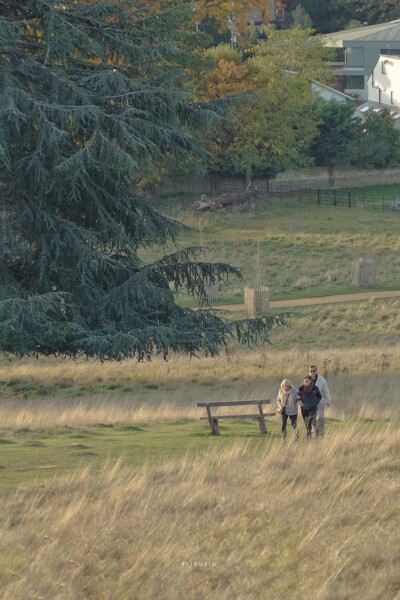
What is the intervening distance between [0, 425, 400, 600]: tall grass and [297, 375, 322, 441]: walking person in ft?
8.34

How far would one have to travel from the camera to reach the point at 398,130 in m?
72.9

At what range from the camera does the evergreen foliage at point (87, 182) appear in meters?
14.0

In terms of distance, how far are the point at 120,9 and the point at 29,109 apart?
3.30 meters

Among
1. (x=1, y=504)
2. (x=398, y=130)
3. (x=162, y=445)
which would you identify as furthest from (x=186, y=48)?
(x=1, y=504)

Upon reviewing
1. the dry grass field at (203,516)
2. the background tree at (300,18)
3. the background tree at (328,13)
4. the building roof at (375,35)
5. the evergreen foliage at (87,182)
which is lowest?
the dry grass field at (203,516)

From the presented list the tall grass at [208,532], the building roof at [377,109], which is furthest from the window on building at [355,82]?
the tall grass at [208,532]

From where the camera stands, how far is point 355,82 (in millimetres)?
93875

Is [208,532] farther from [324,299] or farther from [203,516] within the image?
[324,299]

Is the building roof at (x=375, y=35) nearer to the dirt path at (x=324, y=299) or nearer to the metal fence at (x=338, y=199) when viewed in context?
the metal fence at (x=338, y=199)

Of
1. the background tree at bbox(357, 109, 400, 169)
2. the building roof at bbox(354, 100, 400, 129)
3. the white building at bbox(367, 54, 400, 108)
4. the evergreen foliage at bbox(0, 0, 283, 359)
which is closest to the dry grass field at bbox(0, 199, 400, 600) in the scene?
the evergreen foliage at bbox(0, 0, 283, 359)

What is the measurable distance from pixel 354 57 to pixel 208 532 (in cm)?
8693

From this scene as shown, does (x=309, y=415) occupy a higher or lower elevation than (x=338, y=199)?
lower

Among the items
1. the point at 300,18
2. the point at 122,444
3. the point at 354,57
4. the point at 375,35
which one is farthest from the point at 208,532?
the point at 300,18

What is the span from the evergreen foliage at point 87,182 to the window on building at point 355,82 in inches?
3172
